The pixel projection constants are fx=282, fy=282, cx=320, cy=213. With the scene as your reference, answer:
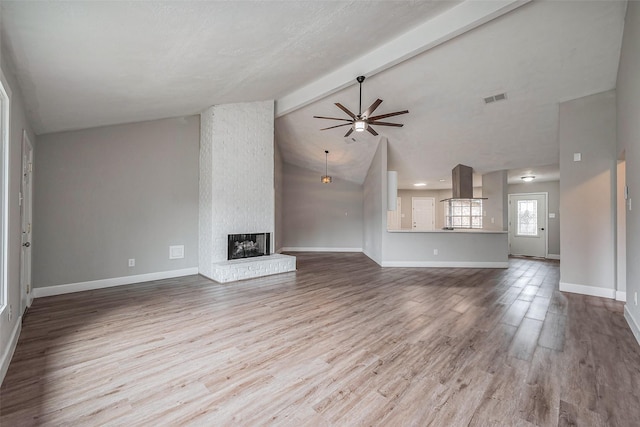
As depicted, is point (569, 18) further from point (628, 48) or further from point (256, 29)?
point (256, 29)

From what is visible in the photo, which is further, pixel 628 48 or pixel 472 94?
pixel 472 94

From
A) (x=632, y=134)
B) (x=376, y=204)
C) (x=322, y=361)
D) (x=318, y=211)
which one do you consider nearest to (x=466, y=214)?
(x=376, y=204)

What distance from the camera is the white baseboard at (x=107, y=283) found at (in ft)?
13.0

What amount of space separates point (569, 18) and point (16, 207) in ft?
19.5

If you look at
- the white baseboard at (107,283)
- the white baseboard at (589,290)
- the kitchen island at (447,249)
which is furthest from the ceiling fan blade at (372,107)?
the white baseboard at (107,283)

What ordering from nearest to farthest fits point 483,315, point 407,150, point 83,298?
point 483,315, point 83,298, point 407,150

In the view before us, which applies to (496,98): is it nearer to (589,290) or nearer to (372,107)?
(372,107)

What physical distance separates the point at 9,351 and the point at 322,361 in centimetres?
247

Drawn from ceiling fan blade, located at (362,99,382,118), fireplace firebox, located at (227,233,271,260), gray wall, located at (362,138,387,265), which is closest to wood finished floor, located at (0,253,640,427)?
fireplace firebox, located at (227,233,271,260)

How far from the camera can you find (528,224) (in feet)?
28.4

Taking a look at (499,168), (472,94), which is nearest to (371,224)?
(499,168)

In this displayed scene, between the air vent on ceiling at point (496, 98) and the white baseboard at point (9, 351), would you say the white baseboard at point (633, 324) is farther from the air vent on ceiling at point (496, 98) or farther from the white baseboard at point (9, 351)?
the white baseboard at point (9, 351)

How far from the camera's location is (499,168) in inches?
268

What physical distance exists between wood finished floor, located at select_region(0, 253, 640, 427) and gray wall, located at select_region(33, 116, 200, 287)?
688 millimetres
